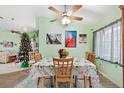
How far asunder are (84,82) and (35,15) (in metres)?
1.48

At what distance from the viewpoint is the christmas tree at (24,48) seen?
3.55m

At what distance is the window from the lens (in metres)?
3.04

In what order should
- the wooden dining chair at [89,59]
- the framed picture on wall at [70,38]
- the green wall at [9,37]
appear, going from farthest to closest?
the green wall at [9,37], the framed picture on wall at [70,38], the wooden dining chair at [89,59]

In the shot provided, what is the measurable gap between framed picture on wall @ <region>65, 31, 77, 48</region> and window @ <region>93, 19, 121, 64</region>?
37 centimetres

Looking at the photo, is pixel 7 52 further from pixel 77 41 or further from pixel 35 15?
pixel 77 41

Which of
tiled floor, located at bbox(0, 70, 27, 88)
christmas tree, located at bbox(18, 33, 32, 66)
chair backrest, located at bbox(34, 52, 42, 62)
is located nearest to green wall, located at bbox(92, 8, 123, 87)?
chair backrest, located at bbox(34, 52, 42, 62)

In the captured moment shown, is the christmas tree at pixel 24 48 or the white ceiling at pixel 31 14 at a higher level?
the white ceiling at pixel 31 14

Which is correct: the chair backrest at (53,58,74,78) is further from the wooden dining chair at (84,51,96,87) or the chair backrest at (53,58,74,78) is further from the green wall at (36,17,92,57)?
the green wall at (36,17,92,57)

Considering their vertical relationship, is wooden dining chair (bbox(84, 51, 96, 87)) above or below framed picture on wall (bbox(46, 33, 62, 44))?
below

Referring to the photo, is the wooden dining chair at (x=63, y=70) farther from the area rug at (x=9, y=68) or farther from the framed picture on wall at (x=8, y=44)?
the area rug at (x=9, y=68)

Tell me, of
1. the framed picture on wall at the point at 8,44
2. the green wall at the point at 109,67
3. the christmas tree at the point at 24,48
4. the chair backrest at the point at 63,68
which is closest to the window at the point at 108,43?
the green wall at the point at 109,67

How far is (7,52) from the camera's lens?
12.2 ft

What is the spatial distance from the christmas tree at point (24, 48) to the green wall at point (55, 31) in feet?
1.03
